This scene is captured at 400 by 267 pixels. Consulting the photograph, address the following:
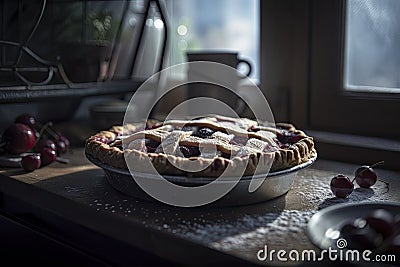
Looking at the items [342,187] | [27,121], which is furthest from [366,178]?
[27,121]

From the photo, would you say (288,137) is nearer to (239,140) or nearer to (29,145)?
(239,140)

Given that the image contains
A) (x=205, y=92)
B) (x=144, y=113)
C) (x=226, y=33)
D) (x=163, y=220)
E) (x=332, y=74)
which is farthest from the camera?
(x=226, y=33)

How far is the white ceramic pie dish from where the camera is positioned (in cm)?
92

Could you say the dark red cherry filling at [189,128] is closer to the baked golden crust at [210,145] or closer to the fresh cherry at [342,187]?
the baked golden crust at [210,145]

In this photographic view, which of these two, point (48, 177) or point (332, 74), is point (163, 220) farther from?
point (332, 74)

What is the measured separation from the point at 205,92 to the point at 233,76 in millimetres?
110

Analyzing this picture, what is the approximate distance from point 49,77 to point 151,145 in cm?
42

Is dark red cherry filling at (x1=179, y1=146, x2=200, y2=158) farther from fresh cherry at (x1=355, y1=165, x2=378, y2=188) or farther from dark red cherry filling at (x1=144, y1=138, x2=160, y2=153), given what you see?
fresh cherry at (x1=355, y1=165, x2=378, y2=188)

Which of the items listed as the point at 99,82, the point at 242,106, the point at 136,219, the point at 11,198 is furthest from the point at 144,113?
the point at 136,219

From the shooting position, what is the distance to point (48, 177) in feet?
3.82

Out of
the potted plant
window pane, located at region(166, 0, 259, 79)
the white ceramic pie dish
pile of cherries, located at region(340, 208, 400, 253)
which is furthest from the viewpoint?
window pane, located at region(166, 0, 259, 79)

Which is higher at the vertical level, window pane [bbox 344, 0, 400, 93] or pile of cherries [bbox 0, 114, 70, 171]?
window pane [bbox 344, 0, 400, 93]

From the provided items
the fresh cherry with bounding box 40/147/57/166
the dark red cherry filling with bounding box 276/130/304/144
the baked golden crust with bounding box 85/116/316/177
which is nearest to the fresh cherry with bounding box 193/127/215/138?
the baked golden crust with bounding box 85/116/316/177

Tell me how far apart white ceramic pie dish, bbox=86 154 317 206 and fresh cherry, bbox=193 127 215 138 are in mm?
165
